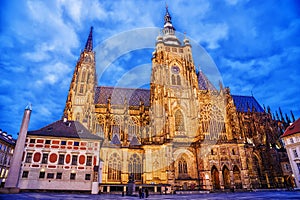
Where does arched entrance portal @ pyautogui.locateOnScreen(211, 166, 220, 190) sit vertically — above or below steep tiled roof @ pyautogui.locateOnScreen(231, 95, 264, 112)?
below

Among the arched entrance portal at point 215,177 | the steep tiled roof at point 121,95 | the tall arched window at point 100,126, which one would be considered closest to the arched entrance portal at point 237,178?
the arched entrance portal at point 215,177

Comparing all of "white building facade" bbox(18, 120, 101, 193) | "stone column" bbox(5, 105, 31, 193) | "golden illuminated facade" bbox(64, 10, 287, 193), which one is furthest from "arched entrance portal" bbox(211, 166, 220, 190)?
"stone column" bbox(5, 105, 31, 193)

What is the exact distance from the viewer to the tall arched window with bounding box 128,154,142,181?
35978 mm

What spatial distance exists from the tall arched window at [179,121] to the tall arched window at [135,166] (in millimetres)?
9299

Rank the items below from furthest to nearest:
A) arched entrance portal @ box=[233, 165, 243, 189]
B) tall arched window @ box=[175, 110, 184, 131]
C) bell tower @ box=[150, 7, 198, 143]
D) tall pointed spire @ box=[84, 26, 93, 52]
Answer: tall pointed spire @ box=[84, 26, 93, 52] < tall arched window @ box=[175, 110, 184, 131] < bell tower @ box=[150, 7, 198, 143] < arched entrance portal @ box=[233, 165, 243, 189]

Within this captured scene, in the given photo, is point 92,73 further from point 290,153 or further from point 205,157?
point 290,153

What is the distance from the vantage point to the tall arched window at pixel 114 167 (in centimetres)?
3494

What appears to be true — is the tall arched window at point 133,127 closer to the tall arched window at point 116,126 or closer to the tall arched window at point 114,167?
the tall arched window at point 116,126

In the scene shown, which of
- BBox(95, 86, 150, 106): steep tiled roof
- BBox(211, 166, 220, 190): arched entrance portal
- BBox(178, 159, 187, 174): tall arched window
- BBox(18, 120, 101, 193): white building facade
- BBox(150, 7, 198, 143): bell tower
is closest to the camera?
BBox(18, 120, 101, 193): white building facade

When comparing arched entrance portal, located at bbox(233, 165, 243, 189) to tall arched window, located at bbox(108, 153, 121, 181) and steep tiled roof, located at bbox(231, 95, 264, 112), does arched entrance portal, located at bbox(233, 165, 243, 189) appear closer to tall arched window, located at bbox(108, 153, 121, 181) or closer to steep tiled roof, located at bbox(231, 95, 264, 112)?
tall arched window, located at bbox(108, 153, 121, 181)

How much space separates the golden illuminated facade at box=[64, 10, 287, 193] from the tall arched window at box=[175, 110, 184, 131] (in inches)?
7.6

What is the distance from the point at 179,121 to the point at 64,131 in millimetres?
21148

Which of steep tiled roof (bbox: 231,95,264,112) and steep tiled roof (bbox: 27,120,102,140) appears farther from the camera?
steep tiled roof (bbox: 231,95,264,112)

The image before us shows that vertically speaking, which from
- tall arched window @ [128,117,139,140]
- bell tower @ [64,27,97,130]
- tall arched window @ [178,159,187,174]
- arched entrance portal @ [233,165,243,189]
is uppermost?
bell tower @ [64,27,97,130]
